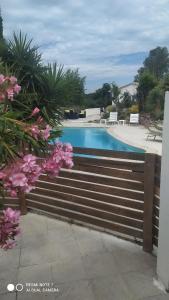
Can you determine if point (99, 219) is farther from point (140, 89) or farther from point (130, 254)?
point (140, 89)

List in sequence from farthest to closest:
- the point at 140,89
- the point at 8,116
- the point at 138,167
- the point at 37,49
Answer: the point at 140,89
the point at 37,49
the point at 138,167
the point at 8,116

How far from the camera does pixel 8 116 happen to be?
2230 mm

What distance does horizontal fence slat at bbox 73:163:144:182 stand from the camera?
409 cm

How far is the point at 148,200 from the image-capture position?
3.96m

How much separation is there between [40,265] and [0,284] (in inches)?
21.1

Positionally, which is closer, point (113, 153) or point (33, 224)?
point (113, 153)

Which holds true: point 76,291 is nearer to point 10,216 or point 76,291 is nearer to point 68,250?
point 68,250

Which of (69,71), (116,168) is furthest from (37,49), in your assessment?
(116,168)

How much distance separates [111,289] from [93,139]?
20.6 metres

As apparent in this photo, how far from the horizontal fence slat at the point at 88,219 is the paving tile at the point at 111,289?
828 mm

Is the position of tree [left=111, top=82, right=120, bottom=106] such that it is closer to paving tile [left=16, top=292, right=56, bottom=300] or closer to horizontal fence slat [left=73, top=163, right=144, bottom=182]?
horizontal fence slat [left=73, top=163, right=144, bottom=182]

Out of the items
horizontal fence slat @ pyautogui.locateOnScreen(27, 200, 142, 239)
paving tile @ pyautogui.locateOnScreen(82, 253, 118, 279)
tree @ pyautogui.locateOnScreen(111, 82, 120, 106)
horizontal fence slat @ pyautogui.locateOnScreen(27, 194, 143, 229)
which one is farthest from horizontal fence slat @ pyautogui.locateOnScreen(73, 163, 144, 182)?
tree @ pyautogui.locateOnScreen(111, 82, 120, 106)

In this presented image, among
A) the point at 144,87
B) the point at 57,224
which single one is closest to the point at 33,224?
the point at 57,224

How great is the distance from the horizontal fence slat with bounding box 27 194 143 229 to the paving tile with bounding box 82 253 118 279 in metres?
0.52
